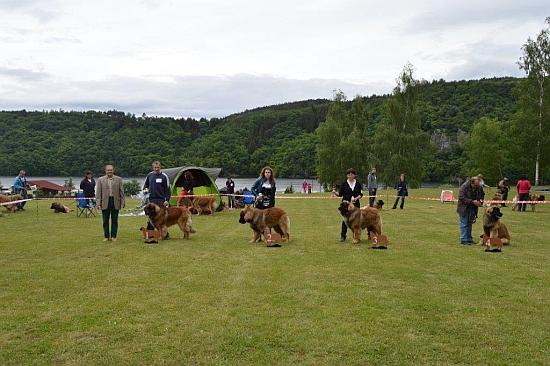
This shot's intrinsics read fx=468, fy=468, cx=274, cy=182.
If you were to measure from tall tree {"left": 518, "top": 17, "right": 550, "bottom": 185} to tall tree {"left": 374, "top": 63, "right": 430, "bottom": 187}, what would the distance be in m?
11.3

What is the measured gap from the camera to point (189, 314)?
17.6 ft

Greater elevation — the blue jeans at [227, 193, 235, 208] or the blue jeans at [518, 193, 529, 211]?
the blue jeans at [518, 193, 529, 211]

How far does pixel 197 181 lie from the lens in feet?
69.7

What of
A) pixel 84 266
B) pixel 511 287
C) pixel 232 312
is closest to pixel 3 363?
pixel 232 312

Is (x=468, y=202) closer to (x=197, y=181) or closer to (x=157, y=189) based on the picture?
(x=157, y=189)

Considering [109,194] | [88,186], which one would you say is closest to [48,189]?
[88,186]

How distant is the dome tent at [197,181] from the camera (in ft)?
64.0

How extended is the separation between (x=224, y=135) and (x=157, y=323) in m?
86.9

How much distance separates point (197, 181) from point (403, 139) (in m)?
29.9

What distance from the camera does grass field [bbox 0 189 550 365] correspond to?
4.32 m

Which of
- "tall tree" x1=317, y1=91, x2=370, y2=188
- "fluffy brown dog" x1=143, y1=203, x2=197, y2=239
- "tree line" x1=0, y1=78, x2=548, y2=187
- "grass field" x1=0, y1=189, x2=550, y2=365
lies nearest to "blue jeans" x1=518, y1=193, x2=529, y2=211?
"grass field" x1=0, y1=189, x2=550, y2=365

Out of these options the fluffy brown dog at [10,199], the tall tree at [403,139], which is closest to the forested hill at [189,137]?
the tall tree at [403,139]

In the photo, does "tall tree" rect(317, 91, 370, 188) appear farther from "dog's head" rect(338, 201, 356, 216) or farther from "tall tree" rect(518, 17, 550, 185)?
"dog's head" rect(338, 201, 356, 216)

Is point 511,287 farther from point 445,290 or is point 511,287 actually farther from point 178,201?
point 178,201
